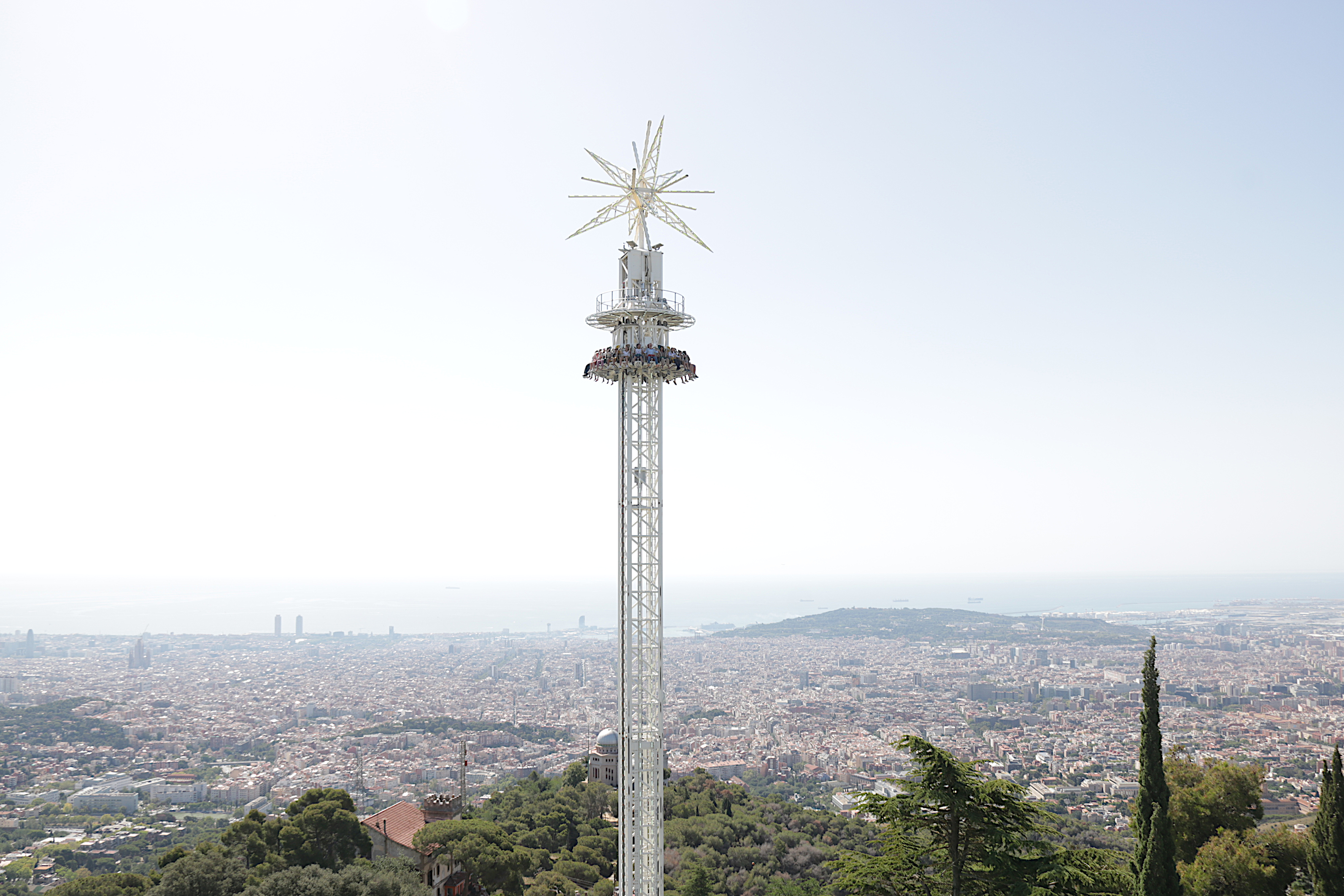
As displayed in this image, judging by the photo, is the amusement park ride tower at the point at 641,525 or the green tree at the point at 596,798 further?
the green tree at the point at 596,798

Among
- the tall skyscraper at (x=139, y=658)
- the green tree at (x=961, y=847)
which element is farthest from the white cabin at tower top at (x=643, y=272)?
the tall skyscraper at (x=139, y=658)

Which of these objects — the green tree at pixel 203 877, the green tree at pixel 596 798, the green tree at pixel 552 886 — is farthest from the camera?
the green tree at pixel 596 798

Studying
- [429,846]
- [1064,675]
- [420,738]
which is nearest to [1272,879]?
[429,846]

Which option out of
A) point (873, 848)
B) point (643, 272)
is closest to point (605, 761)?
point (873, 848)

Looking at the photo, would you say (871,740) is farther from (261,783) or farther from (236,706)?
(236,706)

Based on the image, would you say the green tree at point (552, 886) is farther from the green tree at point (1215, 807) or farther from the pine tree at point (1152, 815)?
the green tree at point (1215, 807)

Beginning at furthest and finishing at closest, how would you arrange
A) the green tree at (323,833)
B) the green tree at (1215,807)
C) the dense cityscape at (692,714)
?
1. the dense cityscape at (692,714)
2. the green tree at (323,833)
3. the green tree at (1215,807)

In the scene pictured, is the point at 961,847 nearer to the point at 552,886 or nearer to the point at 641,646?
the point at 641,646
